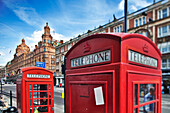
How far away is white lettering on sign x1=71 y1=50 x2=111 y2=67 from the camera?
5.86 feet

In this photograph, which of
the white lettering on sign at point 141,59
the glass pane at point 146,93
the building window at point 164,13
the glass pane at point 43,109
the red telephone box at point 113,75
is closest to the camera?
the red telephone box at point 113,75

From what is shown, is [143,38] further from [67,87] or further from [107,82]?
[67,87]

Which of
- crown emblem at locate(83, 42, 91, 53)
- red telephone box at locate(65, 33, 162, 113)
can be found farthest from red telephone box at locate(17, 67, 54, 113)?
crown emblem at locate(83, 42, 91, 53)

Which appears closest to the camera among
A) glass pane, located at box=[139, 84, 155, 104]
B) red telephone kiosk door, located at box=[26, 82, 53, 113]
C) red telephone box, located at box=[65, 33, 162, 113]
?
red telephone box, located at box=[65, 33, 162, 113]

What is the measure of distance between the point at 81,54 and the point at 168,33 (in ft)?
75.9

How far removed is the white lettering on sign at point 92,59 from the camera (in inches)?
70.4

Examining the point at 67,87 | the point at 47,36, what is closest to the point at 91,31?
the point at 47,36

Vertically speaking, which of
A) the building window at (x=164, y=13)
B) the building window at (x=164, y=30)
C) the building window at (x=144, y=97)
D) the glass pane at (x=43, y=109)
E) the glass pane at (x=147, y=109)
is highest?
the building window at (x=164, y=13)

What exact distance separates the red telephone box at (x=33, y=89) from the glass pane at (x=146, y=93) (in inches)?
176

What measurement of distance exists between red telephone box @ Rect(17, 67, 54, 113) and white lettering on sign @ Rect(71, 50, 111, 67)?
12.0 ft

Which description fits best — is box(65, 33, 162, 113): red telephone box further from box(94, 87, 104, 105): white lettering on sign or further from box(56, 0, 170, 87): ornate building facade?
box(56, 0, 170, 87): ornate building facade

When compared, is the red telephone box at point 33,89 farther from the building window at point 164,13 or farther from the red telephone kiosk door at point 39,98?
the building window at point 164,13

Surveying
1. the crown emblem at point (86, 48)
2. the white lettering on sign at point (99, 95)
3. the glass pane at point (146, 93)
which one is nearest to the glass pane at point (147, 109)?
the glass pane at point (146, 93)

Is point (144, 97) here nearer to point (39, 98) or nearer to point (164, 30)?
point (39, 98)
